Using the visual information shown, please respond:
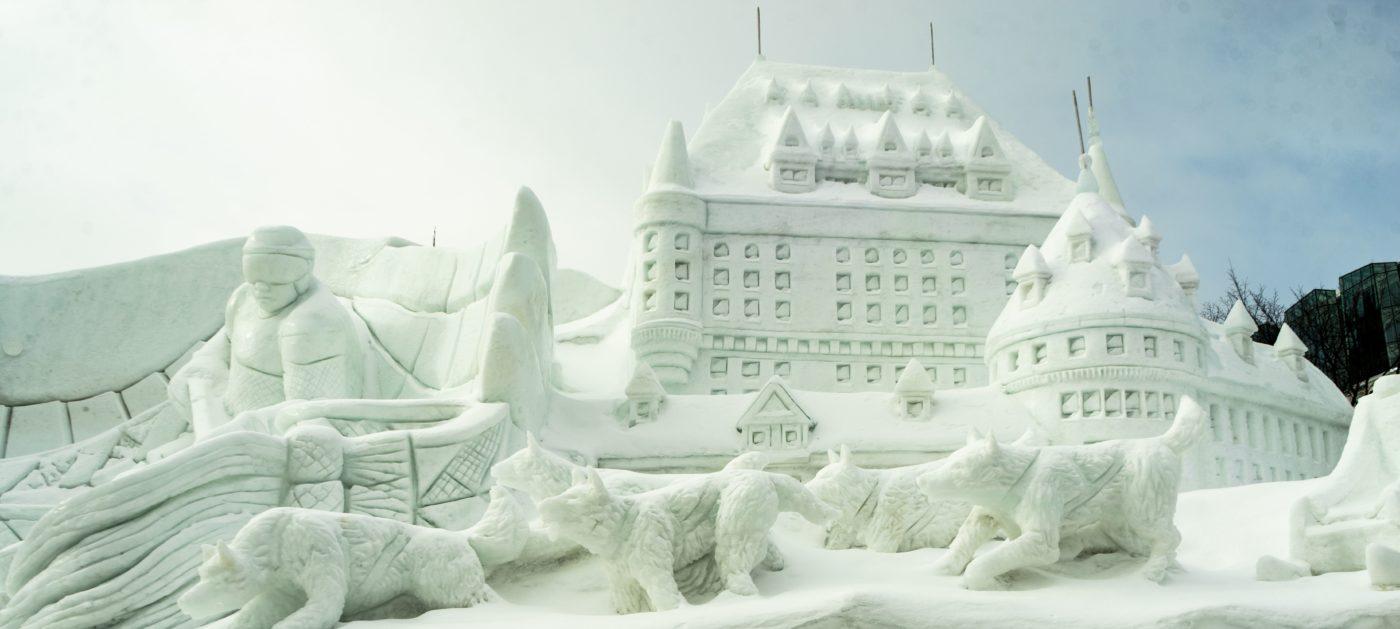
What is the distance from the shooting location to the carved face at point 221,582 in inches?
318

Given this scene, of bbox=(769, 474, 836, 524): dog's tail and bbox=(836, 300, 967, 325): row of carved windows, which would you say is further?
bbox=(836, 300, 967, 325): row of carved windows

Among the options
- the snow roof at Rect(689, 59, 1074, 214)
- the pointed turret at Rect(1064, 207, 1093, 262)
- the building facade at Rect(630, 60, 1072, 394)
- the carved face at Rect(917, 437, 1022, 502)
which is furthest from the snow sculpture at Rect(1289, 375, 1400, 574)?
the snow roof at Rect(689, 59, 1074, 214)

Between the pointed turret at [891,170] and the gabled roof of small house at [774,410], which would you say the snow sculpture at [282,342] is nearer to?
the gabled roof of small house at [774,410]

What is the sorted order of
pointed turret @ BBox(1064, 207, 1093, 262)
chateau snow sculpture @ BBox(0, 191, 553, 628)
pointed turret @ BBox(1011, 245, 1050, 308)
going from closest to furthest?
A: chateau snow sculpture @ BBox(0, 191, 553, 628), pointed turret @ BBox(1011, 245, 1050, 308), pointed turret @ BBox(1064, 207, 1093, 262)

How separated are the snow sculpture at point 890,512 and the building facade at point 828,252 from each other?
13.5 metres

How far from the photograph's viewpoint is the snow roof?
85.5 ft

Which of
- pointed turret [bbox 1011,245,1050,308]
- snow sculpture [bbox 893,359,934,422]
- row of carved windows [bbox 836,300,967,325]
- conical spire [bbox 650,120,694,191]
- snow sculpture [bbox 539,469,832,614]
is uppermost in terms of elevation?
conical spire [bbox 650,120,694,191]

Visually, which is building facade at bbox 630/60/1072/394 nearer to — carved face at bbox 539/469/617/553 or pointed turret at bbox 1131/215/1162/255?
pointed turret at bbox 1131/215/1162/255

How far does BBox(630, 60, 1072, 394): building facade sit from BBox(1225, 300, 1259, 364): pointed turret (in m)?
4.78

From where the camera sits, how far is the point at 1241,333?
20875 mm

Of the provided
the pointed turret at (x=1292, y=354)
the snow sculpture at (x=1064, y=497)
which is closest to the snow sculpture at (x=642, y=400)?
the snow sculpture at (x=1064, y=497)

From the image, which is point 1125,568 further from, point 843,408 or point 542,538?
point 843,408

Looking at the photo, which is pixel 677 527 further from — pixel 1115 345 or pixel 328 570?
pixel 1115 345

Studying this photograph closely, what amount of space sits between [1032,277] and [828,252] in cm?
652
